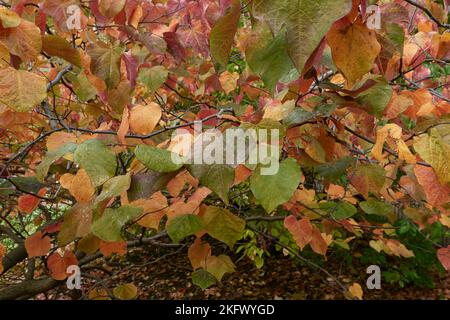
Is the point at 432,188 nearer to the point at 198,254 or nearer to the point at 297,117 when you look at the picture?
the point at 297,117

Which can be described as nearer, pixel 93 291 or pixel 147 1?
pixel 147 1

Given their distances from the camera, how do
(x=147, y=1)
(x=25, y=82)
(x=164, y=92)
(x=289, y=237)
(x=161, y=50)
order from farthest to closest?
(x=289, y=237)
(x=164, y=92)
(x=147, y=1)
(x=161, y=50)
(x=25, y=82)

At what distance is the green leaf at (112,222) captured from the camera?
801 mm

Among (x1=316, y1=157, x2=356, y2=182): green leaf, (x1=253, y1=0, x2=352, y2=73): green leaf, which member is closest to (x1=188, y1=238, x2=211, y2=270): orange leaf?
(x1=316, y1=157, x2=356, y2=182): green leaf

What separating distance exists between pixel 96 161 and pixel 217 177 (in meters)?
0.26

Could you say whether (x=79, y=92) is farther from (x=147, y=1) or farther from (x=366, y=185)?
(x=366, y=185)

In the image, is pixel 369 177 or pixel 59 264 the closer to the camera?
pixel 369 177

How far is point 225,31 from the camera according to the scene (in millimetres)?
579

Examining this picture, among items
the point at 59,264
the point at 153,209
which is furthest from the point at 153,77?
the point at 59,264

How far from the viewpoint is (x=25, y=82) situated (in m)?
0.66

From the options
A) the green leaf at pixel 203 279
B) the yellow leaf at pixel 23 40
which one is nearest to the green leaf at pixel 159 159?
the yellow leaf at pixel 23 40

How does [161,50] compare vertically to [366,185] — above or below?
above

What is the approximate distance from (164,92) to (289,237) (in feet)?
5.17
